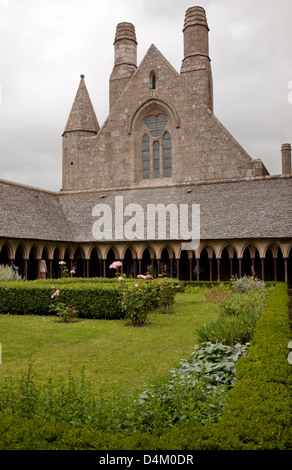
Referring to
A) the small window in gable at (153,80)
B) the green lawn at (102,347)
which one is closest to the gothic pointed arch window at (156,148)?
the small window in gable at (153,80)

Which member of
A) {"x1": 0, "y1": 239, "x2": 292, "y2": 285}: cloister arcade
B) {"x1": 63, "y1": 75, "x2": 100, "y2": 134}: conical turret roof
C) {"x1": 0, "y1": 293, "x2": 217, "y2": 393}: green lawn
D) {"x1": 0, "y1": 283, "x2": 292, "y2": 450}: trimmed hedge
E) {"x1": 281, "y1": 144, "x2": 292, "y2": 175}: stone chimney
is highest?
{"x1": 63, "y1": 75, "x2": 100, "y2": 134}: conical turret roof

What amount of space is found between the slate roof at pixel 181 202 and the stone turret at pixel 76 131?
190 inches

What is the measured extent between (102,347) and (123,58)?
30099 mm

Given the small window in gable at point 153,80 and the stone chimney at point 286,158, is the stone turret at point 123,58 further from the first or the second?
the stone chimney at point 286,158

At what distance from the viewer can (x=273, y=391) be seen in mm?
3623

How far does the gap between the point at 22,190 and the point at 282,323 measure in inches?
808

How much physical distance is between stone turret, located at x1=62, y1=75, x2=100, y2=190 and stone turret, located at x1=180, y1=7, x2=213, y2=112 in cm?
785

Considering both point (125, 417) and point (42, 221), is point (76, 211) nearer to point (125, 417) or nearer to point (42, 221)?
point (42, 221)

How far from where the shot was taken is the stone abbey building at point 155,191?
22047 millimetres

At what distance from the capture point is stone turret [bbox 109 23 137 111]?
33.4m

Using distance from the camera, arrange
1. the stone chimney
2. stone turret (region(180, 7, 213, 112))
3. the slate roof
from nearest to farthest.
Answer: the slate roof
stone turret (region(180, 7, 213, 112))
the stone chimney

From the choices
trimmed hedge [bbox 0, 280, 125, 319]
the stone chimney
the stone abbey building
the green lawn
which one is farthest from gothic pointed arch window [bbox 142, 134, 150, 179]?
the green lawn

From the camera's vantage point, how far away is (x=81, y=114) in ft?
107

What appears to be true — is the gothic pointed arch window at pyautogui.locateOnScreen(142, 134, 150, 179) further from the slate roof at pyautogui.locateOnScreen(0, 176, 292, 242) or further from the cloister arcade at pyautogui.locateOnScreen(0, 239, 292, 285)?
the cloister arcade at pyautogui.locateOnScreen(0, 239, 292, 285)
